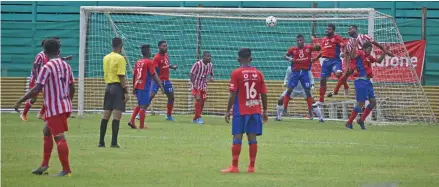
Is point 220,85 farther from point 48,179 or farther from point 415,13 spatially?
point 48,179

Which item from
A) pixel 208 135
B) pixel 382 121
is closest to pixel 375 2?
pixel 382 121

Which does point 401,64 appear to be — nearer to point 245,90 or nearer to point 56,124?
point 245,90

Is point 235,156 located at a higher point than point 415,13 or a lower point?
lower

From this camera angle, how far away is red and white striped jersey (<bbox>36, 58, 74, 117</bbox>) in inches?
527

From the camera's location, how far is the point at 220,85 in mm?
31375

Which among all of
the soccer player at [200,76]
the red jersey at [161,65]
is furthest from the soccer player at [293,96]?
the red jersey at [161,65]

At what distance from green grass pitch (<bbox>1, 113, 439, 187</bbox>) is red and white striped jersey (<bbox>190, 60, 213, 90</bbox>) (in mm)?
2453

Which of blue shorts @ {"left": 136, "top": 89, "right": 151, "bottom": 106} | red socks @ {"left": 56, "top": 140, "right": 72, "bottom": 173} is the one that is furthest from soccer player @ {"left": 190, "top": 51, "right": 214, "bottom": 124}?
red socks @ {"left": 56, "top": 140, "right": 72, "bottom": 173}

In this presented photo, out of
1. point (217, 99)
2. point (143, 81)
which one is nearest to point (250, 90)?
point (143, 81)

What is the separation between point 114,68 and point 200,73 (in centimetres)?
877

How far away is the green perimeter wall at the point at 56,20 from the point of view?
33031mm

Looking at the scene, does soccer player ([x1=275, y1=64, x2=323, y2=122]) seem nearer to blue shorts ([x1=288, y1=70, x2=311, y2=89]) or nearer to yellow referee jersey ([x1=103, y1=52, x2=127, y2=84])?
blue shorts ([x1=288, y1=70, x2=311, y2=89])

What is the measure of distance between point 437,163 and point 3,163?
6.79 meters

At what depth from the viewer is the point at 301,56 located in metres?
26.8
